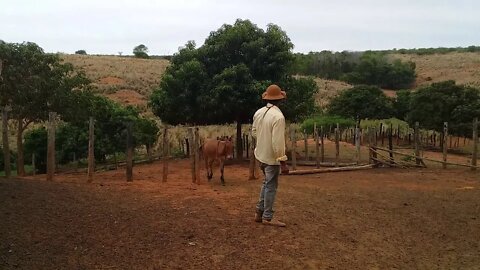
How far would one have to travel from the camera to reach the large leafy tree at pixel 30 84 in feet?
49.5

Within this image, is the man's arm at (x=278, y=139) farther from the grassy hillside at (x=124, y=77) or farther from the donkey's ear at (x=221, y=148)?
the grassy hillside at (x=124, y=77)

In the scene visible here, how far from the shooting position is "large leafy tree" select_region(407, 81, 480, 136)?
24.5 meters

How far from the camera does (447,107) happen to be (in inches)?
1000

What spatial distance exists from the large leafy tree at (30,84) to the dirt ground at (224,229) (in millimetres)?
5883

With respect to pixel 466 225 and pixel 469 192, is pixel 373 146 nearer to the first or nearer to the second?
pixel 469 192

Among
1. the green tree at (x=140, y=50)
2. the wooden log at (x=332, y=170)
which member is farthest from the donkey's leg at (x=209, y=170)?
the green tree at (x=140, y=50)

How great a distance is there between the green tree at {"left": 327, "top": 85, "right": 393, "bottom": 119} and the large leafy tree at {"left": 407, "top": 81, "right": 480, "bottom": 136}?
523 centimetres

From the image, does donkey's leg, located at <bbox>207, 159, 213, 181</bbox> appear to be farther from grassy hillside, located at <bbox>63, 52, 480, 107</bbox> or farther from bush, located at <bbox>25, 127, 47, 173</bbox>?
grassy hillside, located at <bbox>63, 52, 480, 107</bbox>

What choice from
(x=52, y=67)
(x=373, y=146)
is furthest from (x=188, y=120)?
(x=373, y=146)

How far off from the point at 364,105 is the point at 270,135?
85.7 ft

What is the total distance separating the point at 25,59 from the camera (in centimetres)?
1550

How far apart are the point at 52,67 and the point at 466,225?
13490 millimetres

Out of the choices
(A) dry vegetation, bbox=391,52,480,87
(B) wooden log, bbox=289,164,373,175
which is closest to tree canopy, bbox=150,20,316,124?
(B) wooden log, bbox=289,164,373,175

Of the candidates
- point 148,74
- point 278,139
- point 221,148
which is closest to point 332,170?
point 221,148
